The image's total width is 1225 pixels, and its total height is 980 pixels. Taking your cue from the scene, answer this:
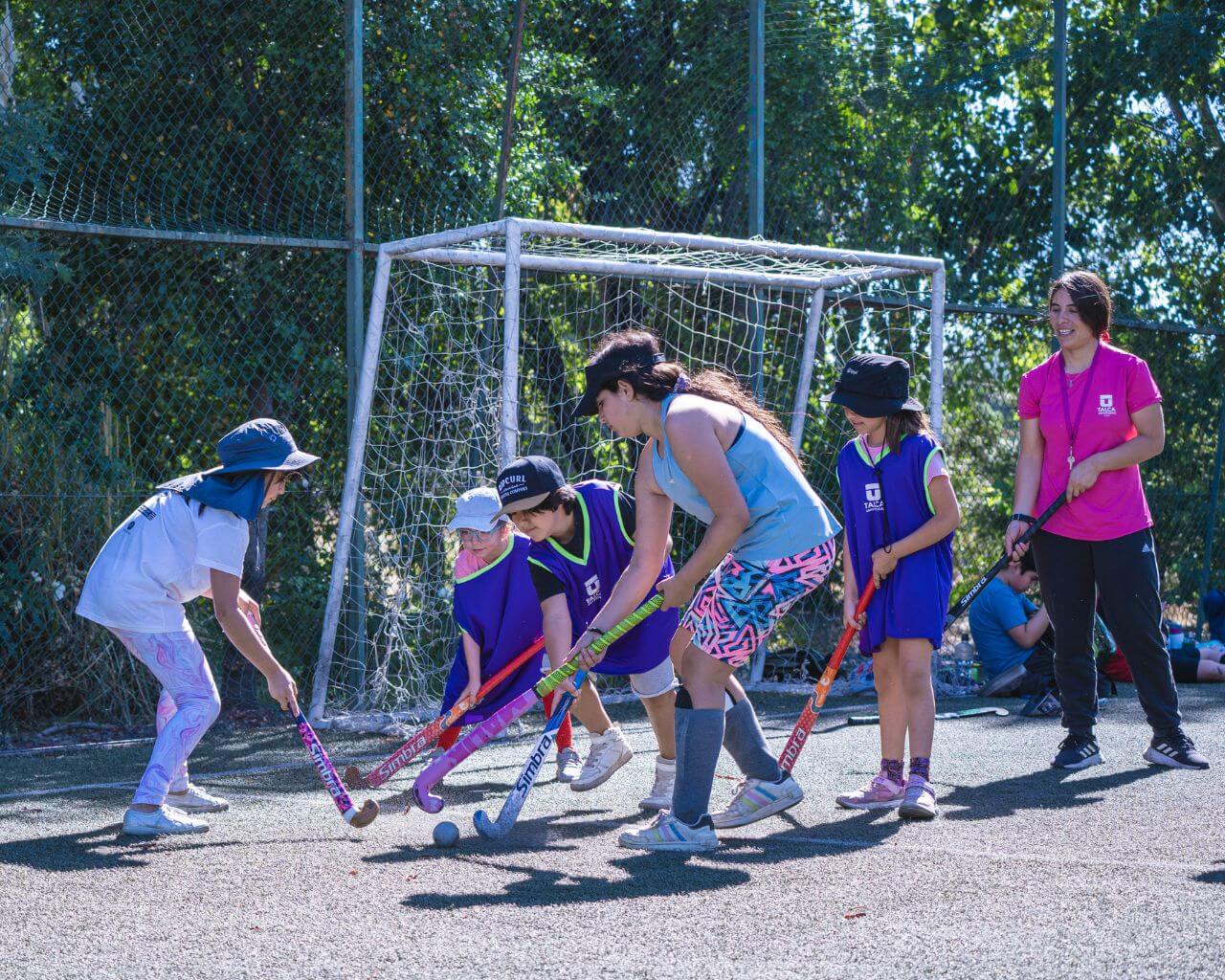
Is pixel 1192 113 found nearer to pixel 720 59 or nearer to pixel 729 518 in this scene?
pixel 720 59

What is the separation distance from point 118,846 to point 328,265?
3483 millimetres

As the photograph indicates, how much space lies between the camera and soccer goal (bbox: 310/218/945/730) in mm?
6594

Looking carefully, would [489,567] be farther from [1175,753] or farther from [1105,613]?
[1175,753]

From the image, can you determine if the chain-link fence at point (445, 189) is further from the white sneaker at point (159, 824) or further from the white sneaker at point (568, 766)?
the white sneaker at point (159, 824)

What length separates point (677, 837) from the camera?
3.86 m

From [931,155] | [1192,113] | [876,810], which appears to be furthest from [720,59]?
[876,810]

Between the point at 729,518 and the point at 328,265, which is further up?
the point at 328,265

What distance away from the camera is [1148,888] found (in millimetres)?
3359

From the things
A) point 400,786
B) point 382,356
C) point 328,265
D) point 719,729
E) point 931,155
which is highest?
point 931,155

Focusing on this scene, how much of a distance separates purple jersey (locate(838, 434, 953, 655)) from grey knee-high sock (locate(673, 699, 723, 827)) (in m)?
0.90

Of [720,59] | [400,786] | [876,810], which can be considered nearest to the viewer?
[876,810]

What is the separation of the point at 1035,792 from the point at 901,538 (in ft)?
3.09

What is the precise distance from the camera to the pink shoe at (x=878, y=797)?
4.52 m

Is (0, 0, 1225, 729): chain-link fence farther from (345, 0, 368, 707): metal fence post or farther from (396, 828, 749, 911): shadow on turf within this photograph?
(396, 828, 749, 911): shadow on turf
